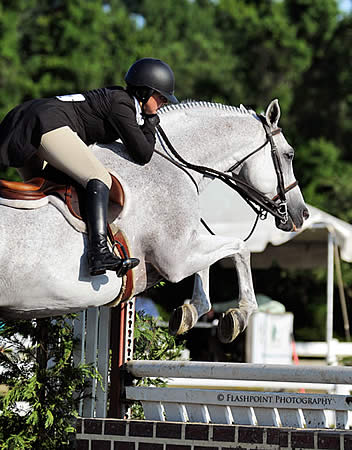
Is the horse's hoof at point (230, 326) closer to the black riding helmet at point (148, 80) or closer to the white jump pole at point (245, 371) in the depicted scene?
the white jump pole at point (245, 371)

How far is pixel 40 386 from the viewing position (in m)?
4.49

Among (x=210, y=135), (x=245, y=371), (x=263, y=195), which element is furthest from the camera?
(x=263, y=195)

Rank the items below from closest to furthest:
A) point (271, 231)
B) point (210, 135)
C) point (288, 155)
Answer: point (210, 135), point (288, 155), point (271, 231)

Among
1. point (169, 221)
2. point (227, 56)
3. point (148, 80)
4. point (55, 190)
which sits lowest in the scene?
point (169, 221)

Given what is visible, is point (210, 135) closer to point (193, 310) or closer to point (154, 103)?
point (154, 103)

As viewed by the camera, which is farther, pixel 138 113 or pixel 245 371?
pixel 138 113

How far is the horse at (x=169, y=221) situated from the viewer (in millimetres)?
3842

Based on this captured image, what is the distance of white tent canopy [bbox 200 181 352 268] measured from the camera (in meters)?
10.5

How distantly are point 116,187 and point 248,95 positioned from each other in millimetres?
28478

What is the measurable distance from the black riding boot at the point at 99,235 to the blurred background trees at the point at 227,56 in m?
21.5

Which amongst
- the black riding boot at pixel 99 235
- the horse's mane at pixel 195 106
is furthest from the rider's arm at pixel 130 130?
the horse's mane at pixel 195 106

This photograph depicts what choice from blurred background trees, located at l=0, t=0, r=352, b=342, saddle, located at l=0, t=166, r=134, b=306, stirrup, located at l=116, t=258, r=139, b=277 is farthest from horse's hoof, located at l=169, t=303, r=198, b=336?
blurred background trees, located at l=0, t=0, r=352, b=342

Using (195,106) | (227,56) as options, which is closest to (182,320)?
(195,106)

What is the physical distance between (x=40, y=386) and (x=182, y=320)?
36.3 inches
